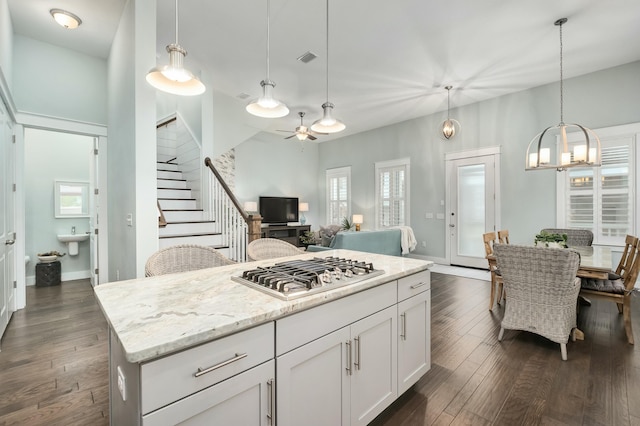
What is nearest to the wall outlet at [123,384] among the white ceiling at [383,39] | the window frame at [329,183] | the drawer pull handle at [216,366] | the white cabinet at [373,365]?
the drawer pull handle at [216,366]

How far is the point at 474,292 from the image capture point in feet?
13.9

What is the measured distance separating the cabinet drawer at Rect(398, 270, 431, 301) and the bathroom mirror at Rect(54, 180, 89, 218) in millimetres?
5961

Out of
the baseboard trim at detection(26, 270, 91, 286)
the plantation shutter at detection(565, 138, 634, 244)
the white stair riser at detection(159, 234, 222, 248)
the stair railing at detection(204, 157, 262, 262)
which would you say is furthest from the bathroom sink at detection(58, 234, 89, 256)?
the plantation shutter at detection(565, 138, 634, 244)

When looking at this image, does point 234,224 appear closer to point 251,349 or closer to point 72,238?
point 72,238

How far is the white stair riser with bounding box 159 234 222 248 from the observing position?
3.81 m

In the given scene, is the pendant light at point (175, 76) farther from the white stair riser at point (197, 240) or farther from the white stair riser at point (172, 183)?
the white stair riser at point (172, 183)

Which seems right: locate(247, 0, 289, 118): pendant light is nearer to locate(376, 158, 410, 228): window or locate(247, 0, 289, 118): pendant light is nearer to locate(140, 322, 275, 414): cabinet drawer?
locate(140, 322, 275, 414): cabinet drawer

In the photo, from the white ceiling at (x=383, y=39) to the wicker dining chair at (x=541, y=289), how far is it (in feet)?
8.40

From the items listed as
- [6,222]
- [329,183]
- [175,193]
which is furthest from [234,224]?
[329,183]

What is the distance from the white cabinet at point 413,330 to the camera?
5.74 feet

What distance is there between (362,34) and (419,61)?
1094 mm

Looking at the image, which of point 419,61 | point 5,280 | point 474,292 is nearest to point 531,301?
point 474,292

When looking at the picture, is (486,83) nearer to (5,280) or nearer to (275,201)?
(275,201)

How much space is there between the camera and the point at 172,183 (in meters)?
5.53
